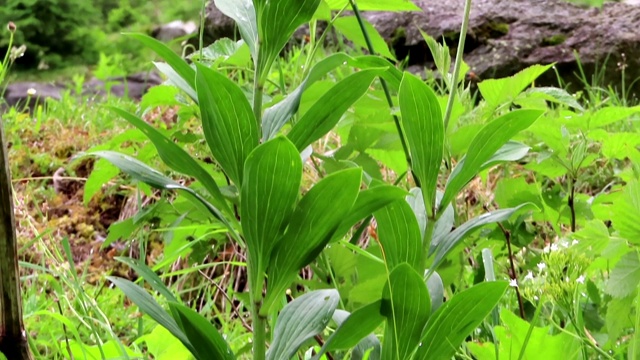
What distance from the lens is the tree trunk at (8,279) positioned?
0.58 meters

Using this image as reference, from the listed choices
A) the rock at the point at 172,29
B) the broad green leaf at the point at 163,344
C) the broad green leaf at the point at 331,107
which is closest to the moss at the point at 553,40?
the broad green leaf at the point at 163,344

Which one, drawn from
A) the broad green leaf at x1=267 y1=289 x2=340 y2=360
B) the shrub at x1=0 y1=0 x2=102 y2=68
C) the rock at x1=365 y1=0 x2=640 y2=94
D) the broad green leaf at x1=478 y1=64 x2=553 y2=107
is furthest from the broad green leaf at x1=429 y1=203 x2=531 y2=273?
the shrub at x1=0 y1=0 x2=102 y2=68

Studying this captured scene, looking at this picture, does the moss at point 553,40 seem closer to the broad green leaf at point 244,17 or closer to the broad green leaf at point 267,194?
the broad green leaf at point 244,17

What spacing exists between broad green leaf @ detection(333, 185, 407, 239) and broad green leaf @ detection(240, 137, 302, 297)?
6 cm

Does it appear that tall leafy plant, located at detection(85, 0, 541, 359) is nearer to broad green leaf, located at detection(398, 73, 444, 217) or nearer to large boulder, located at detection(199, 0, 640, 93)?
broad green leaf, located at detection(398, 73, 444, 217)

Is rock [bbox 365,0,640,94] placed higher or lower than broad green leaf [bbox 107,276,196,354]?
lower

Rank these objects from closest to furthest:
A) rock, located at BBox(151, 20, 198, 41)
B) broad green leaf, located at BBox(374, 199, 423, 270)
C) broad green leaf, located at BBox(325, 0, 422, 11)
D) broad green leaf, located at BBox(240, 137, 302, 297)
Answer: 1. broad green leaf, located at BBox(240, 137, 302, 297)
2. broad green leaf, located at BBox(374, 199, 423, 270)
3. broad green leaf, located at BBox(325, 0, 422, 11)
4. rock, located at BBox(151, 20, 198, 41)

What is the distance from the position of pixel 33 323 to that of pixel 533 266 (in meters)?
1.04

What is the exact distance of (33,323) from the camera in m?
1.42

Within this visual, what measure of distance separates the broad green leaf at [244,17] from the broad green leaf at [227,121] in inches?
3.5

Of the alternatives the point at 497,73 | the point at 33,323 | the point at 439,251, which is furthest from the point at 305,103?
the point at 497,73

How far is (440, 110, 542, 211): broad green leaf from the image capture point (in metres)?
0.61

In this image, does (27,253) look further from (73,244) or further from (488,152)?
(488,152)

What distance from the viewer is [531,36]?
11.6ft
